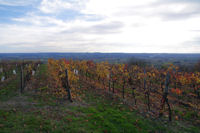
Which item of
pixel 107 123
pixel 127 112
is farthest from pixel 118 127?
pixel 127 112

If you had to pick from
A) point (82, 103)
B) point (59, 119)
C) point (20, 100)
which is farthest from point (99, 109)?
point (20, 100)

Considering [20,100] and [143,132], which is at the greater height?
[20,100]

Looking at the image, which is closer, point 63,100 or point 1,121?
point 1,121

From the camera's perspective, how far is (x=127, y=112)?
335 inches

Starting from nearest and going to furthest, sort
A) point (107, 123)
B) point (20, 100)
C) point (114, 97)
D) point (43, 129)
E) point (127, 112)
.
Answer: point (43, 129)
point (107, 123)
point (127, 112)
point (20, 100)
point (114, 97)

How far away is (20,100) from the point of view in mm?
9414

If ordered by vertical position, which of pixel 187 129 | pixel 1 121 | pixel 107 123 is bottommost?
pixel 187 129

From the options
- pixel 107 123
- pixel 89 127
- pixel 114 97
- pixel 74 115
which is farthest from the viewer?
pixel 114 97

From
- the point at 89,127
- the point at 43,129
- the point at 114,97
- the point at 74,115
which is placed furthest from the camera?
the point at 114,97

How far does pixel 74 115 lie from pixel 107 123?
6.87ft

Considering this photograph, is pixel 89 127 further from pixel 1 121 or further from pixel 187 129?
pixel 187 129

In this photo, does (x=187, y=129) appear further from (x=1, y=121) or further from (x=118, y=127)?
(x=1, y=121)

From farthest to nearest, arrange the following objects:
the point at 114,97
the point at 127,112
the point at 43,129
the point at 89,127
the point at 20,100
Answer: the point at 114,97
the point at 20,100
the point at 127,112
the point at 89,127
the point at 43,129

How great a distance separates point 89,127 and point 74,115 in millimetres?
1555
